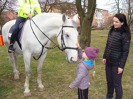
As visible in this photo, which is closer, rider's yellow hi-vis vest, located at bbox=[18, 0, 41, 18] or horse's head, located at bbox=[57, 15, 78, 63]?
horse's head, located at bbox=[57, 15, 78, 63]

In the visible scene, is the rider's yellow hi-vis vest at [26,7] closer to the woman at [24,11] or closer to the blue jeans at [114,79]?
the woman at [24,11]

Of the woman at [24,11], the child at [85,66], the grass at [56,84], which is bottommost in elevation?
the grass at [56,84]

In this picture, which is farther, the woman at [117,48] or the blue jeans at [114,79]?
the blue jeans at [114,79]

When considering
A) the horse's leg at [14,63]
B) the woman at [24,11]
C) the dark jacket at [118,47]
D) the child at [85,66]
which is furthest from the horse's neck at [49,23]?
the horse's leg at [14,63]

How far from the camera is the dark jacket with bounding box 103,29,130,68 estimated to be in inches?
156

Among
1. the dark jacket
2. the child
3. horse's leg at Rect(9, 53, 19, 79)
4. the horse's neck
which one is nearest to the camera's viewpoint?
the child

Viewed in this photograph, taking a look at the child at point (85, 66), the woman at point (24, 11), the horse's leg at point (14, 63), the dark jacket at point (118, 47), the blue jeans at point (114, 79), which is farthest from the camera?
the horse's leg at point (14, 63)

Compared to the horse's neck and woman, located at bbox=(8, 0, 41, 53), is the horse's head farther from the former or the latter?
woman, located at bbox=(8, 0, 41, 53)

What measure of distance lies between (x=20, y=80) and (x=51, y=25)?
2.52 m

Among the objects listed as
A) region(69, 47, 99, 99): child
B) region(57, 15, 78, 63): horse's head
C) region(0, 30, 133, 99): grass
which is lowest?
region(0, 30, 133, 99): grass

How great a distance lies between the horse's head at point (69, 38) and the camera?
3.96 metres

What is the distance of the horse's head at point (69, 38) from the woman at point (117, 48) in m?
0.75

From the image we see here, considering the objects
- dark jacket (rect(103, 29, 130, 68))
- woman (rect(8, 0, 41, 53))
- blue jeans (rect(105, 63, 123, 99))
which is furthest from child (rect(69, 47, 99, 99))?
woman (rect(8, 0, 41, 53))

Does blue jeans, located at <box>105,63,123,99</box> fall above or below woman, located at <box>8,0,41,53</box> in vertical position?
below
